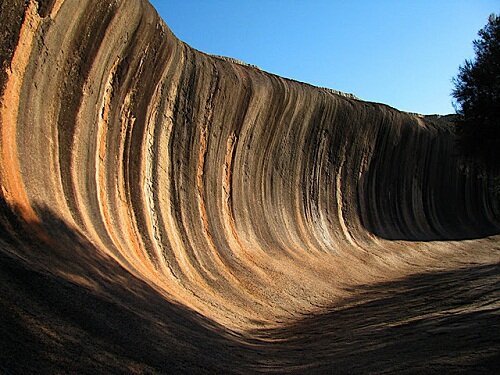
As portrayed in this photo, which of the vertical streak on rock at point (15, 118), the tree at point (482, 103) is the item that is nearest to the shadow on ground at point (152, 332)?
the vertical streak on rock at point (15, 118)

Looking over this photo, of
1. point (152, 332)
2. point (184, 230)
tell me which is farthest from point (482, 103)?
point (152, 332)

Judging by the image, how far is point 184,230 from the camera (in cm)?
1071

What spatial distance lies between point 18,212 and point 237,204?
7243mm

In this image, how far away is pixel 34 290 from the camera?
16.2 ft

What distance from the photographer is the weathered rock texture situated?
5.38 meters

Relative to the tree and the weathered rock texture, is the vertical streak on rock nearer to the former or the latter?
the weathered rock texture

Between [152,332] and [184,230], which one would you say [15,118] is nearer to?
[152,332]

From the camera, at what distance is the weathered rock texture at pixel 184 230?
17.6 ft

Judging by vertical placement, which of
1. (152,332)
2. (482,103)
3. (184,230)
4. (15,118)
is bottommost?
(152,332)

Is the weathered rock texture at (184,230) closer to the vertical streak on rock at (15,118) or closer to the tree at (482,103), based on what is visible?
the vertical streak on rock at (15,118)

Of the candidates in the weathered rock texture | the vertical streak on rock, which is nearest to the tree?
the weathered rock texture

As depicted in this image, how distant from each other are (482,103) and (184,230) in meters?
7.59

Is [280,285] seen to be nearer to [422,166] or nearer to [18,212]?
[18,212]

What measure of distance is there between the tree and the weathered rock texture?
9.67ft
